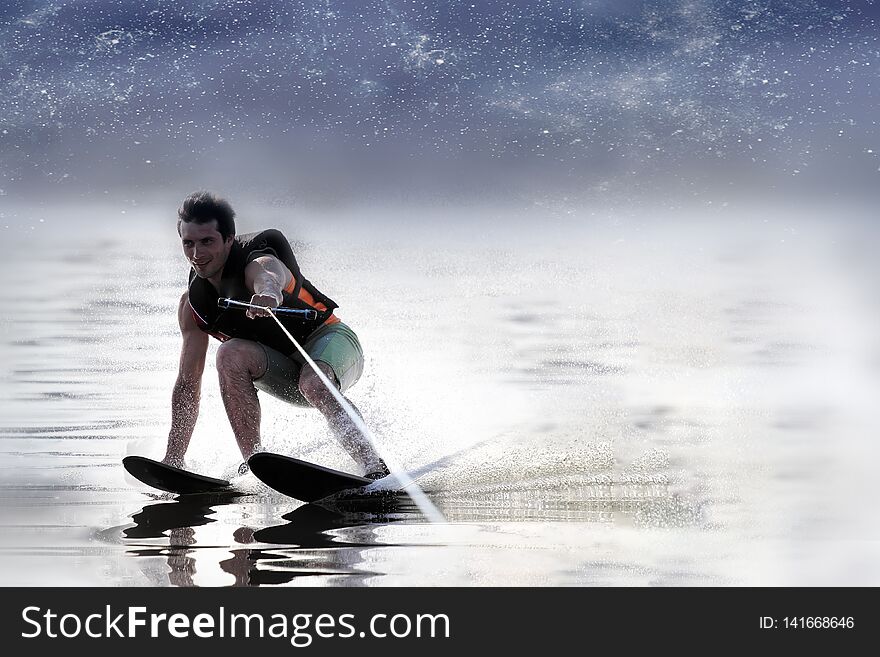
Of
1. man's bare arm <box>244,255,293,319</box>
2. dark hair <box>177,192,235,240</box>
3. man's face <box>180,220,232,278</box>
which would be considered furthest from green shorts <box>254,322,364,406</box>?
dark hair <box>177,192,235,240</box>

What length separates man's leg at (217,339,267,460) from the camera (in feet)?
11.1

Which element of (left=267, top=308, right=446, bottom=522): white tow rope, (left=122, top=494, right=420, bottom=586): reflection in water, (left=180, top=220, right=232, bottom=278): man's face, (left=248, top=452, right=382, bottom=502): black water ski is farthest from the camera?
(left=180, top=220, right=232, bottom=278): man's face

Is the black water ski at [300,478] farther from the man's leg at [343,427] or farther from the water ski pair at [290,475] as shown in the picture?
the man's leg at [343,427]

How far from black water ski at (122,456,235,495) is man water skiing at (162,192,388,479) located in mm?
149

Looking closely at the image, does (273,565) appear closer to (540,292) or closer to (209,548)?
(209,548)

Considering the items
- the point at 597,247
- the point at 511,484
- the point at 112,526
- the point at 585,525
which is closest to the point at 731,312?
the point at 597,247

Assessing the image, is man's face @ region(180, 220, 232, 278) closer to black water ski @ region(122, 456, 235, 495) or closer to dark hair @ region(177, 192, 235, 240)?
dark hair @ region(177, 192, 235, 240)

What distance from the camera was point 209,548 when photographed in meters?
2.58

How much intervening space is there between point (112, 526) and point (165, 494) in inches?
20.8

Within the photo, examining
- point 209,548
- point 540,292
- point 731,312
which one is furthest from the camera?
point 540,292

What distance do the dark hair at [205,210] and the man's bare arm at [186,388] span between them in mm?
327

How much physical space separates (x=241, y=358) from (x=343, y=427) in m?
0.36

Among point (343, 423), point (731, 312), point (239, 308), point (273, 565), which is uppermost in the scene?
point (731, 312)

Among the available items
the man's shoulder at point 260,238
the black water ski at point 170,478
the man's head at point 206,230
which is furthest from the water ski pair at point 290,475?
the man's shoulder at point 260,238
